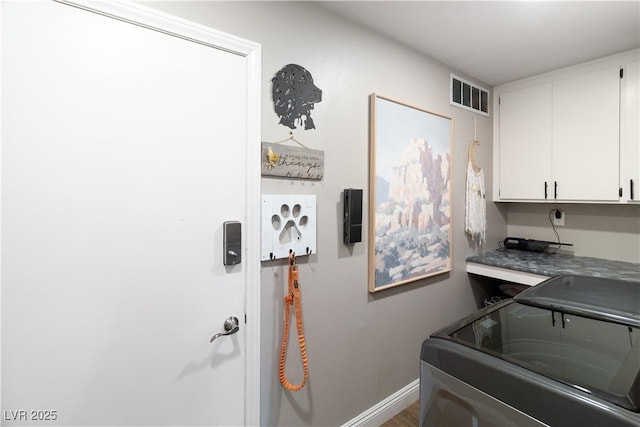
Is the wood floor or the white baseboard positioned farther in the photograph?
the wood floor

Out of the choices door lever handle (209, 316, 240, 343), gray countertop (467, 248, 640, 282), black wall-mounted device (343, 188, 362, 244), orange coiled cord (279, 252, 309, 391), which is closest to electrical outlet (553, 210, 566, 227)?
gray countertop (467, 248, 640, 282)

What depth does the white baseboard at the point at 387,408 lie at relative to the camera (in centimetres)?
176

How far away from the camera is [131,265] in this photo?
105 centimetres

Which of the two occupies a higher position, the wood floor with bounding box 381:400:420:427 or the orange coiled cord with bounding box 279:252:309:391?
the orange coiled cord with bounding box 279:252:309:391

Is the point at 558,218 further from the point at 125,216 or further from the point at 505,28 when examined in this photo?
the point at 125,216

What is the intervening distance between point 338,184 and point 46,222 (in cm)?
119

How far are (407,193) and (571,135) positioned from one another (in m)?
1.49

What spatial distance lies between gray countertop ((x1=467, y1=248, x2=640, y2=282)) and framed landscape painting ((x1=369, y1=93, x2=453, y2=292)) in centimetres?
46

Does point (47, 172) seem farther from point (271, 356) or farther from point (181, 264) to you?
point (271, 356)

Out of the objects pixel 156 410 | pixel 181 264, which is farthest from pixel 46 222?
pixel 156 410

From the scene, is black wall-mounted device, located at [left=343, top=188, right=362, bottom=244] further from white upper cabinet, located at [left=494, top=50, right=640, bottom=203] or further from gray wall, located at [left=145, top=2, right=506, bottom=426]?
white upper cabinet, located at [left=494, top=50, right=640, bottom=203]

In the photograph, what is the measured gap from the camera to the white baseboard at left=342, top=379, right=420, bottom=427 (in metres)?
1.76

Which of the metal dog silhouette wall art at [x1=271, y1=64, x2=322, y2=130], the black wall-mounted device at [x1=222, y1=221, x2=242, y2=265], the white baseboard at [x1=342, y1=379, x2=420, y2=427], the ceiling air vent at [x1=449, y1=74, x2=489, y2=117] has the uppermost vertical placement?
the ceiling air vent at [x1=449, y1=74, x2=489, y2=117]

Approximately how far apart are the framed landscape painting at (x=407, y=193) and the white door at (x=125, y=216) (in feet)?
2.54
